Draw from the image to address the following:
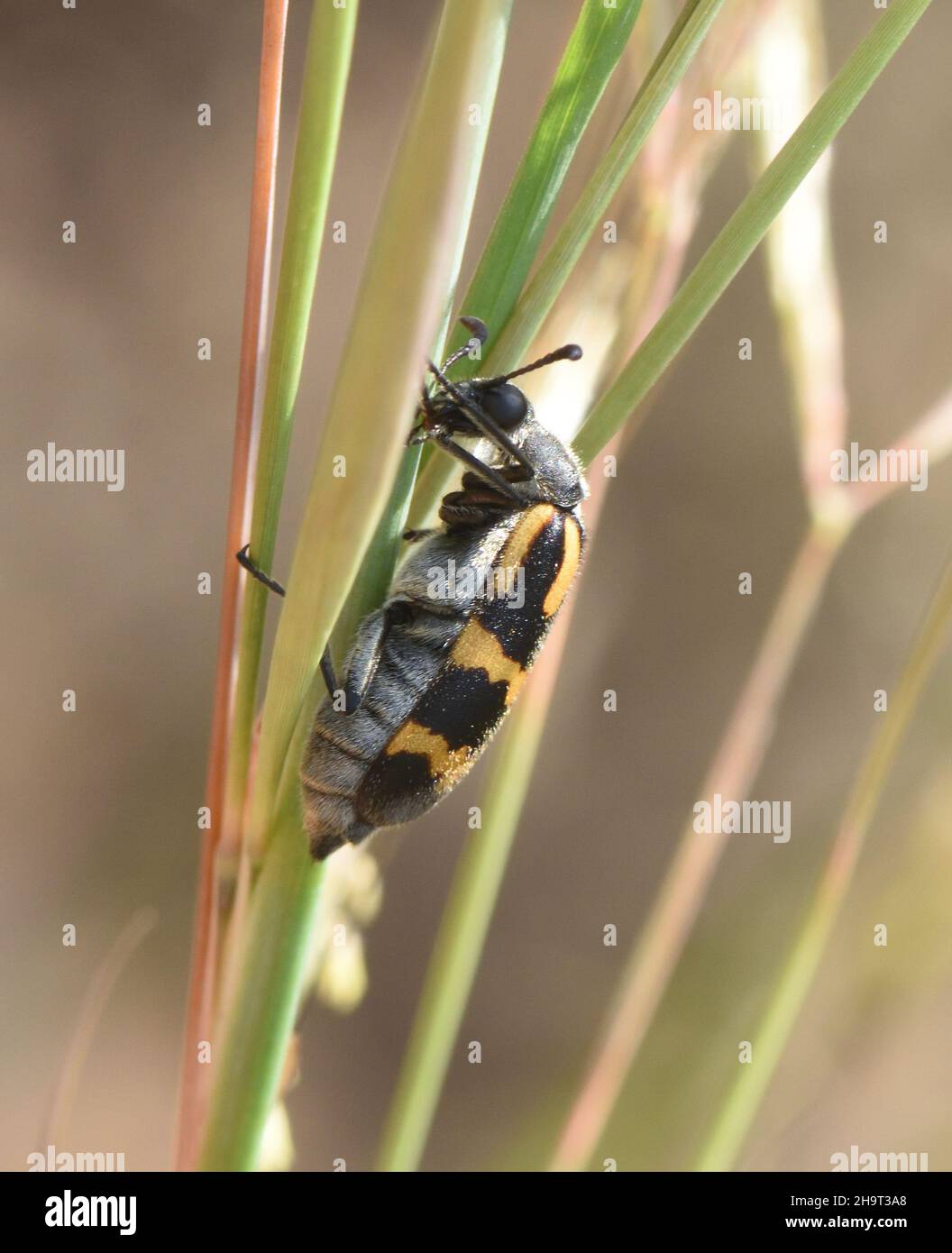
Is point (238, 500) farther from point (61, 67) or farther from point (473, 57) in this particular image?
point (61, 67)

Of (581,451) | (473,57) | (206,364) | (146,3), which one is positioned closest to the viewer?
(473,57)

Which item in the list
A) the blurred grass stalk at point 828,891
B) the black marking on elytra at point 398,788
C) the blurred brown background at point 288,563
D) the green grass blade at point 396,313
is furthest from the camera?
the blurred brown background at point 288,563

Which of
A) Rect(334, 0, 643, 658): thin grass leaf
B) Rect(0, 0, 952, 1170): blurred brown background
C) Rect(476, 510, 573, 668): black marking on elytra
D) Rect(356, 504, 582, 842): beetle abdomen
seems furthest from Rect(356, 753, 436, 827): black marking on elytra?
Rect(0, 0, 952, 1170): blurred brown background

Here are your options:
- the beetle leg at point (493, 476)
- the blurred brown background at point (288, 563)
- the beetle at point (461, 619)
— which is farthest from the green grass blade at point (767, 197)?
the blurred brown background at point (288, 563)

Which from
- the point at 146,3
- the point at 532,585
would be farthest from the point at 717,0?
the point at 146,3

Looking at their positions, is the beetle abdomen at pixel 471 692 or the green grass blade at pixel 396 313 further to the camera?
the beetle abdomen at pixel 471 692

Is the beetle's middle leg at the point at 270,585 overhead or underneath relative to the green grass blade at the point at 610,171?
underneath

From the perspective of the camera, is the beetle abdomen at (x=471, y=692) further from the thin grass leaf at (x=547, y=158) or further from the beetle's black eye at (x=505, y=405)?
the thin grass leaf at (x=547, y=158)

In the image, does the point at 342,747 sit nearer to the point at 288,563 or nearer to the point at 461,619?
the point at 461,619
